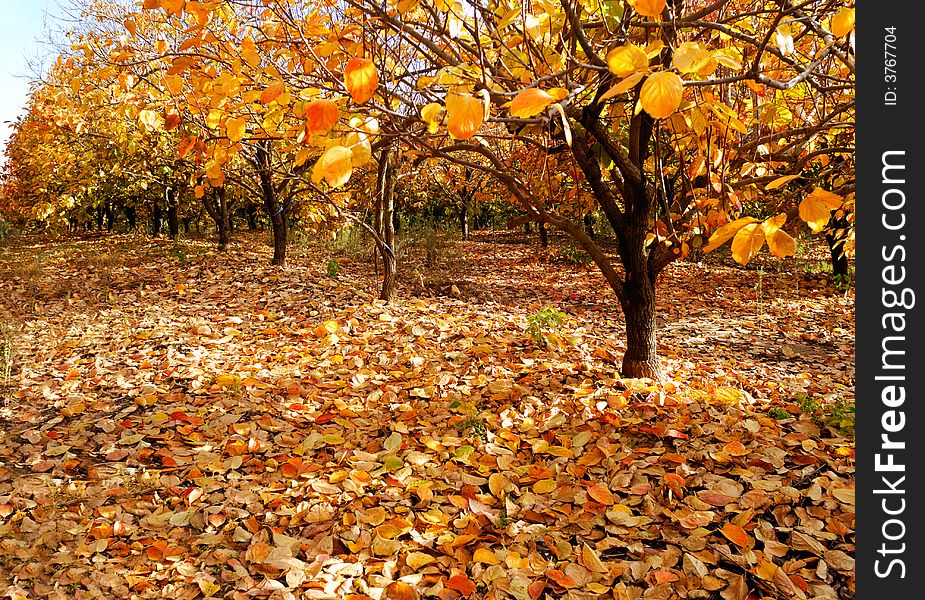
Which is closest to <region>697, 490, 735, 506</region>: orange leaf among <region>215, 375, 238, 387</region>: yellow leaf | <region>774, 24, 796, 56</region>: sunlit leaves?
<region>774, 24, 796, 56</region>: sunlit leaves

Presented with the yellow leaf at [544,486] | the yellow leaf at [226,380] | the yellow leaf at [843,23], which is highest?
the yellow leaf at [843,23]

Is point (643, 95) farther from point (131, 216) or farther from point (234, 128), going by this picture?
point (131, 216)

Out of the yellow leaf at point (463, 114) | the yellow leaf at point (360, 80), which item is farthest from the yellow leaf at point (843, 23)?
the yellow leaf at point (360, 80)

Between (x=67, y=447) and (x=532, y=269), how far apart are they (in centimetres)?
807

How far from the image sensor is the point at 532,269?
10023 mm

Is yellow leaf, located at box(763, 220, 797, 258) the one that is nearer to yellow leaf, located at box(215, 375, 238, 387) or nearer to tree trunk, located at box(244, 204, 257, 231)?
yellow leaf, located at box(215, 375, 238, 387)

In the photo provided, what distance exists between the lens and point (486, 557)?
6.86 feet

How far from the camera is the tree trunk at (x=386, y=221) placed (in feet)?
18.9

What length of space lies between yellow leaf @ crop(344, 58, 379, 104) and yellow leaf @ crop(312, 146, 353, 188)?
0.31 m

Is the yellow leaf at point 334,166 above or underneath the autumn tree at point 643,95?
underneath

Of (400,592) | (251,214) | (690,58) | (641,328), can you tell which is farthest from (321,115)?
(251,214)

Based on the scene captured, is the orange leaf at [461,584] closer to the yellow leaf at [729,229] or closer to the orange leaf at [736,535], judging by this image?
the orange leaf at [736,535]

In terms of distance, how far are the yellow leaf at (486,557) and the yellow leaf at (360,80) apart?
→ 177 centimetres
